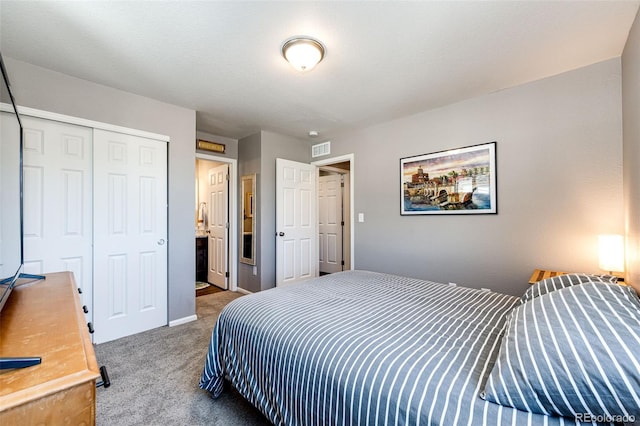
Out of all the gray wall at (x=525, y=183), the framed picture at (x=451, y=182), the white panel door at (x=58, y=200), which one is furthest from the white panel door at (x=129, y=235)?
the framed picture at (x=451, y=182)

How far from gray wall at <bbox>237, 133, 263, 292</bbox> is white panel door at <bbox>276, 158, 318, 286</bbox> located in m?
0.29

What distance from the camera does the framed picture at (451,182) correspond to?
2.76 metres

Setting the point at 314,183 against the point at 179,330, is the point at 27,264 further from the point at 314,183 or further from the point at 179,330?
the point at 314,183

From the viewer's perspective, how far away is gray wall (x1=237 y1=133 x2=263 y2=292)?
4004mm

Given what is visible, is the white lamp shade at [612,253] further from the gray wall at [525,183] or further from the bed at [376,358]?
the bed at [376,358]

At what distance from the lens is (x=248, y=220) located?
4250 mm

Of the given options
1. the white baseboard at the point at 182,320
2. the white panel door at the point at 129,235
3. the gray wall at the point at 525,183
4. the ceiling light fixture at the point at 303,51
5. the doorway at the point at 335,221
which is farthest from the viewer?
the doorway at the point at 335,221

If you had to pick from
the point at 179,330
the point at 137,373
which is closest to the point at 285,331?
the point at 137,373

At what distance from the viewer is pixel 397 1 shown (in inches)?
61.9

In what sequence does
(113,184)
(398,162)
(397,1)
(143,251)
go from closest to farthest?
1. (397,1)
2. (113,184)
3. (143,251)
4. (398,162)

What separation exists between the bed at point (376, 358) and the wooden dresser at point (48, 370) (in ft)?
2.36

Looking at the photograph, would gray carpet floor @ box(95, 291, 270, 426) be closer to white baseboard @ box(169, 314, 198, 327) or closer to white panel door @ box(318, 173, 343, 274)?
white baseboard @ box(169, 314, 198, 327)

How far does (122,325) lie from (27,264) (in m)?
0.94

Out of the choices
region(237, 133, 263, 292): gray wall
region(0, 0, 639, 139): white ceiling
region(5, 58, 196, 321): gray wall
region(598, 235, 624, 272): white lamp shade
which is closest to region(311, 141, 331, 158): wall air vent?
region(237, 133, 263, 292): gray wall
